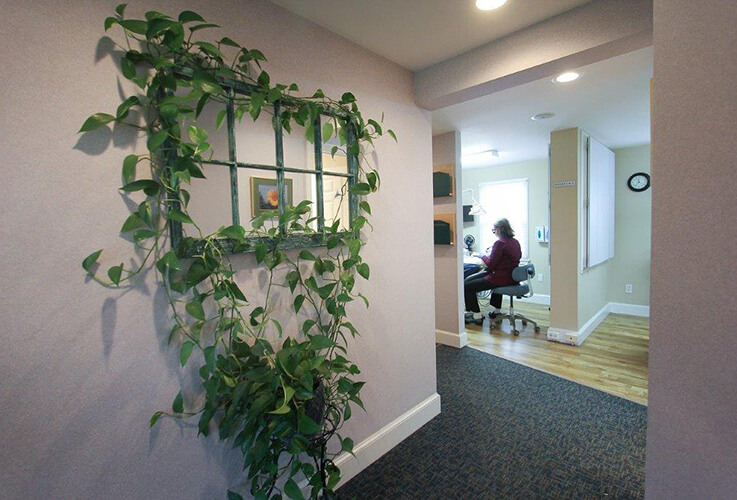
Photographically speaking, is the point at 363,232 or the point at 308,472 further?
the point at 363,232

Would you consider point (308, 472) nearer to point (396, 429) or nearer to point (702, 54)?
point (396, 429)

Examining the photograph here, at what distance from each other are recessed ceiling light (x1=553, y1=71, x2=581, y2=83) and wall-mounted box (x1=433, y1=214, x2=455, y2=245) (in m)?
1.58

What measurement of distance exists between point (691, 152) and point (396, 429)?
1903mm

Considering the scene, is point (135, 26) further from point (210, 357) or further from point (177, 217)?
point (210, 357)

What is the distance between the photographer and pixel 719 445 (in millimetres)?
876

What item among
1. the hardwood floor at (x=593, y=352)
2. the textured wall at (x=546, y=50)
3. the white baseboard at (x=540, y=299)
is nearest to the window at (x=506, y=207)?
the white baseboard at (x=540, y=299)

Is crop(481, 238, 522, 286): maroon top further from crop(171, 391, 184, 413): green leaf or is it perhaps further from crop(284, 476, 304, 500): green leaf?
crop(171, 391, 184, 413): green leaf

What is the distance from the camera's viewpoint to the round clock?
4742 millimetres

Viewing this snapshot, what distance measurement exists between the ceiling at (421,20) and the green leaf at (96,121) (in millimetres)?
855

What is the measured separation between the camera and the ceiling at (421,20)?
1490mm

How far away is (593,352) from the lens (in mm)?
3600

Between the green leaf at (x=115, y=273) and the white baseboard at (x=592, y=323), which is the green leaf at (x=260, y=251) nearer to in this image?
the green leaf at (x=115, y=273)

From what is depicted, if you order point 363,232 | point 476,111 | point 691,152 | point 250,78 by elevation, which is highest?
point 476,111

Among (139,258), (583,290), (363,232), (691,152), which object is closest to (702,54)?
(691,152)
